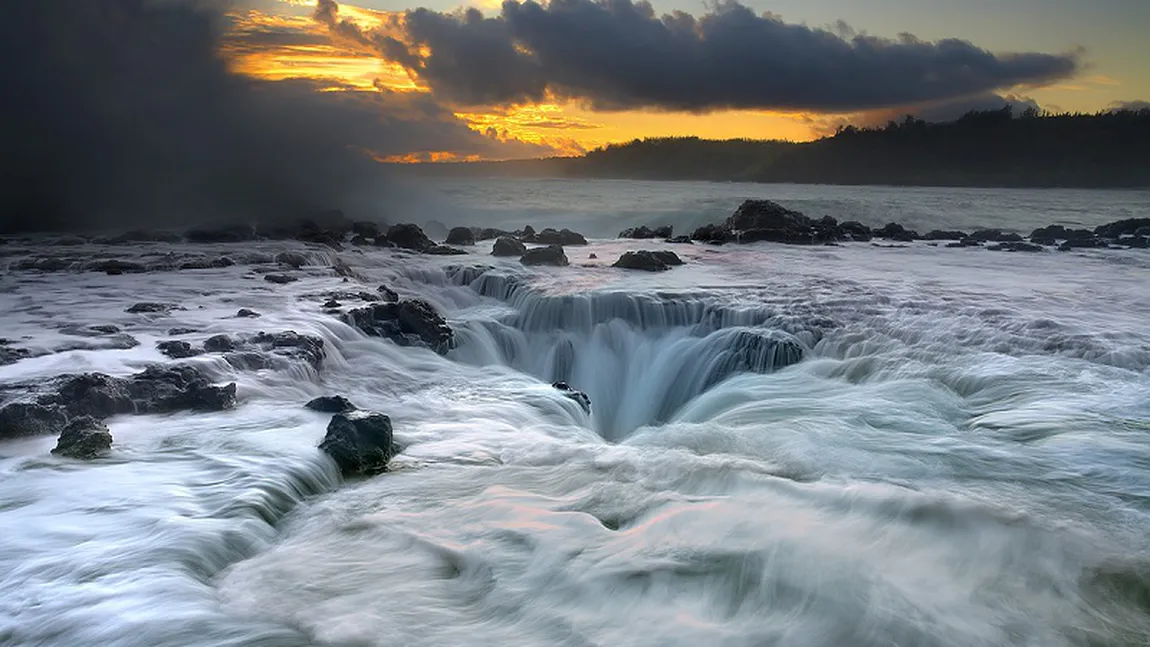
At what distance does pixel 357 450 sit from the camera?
5926 mm

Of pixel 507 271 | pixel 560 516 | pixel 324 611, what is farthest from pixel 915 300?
pixel 324 611

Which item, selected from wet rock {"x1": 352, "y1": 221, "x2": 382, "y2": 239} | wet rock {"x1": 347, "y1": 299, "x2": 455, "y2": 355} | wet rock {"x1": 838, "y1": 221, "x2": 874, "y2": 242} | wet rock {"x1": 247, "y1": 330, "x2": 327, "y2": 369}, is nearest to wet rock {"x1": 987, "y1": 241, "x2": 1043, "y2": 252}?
wet rock {"x1": 838, "y1": 221, "x2": 874, "y2": 242}

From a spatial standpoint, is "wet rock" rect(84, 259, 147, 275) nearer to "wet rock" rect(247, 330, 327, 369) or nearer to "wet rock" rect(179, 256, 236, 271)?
"wet rock" rect(179, 256, 236, 271)

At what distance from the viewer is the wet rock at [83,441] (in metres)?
5.50

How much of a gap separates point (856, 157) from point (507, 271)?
3652 inches

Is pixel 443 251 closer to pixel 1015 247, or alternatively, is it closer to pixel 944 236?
pixel 1015 247

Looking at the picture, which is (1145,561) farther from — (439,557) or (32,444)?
(32,444)

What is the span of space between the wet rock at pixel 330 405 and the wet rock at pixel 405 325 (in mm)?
2804

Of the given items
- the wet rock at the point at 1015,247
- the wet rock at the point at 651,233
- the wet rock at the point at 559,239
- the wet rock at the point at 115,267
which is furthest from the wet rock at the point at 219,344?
the wet rock at the point at 1015,247

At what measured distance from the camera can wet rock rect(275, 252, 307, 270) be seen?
15312mm

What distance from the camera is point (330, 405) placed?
279 inches

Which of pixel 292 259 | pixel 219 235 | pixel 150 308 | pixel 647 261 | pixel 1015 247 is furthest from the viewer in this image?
pixel 1015 247

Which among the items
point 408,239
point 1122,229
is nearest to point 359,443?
point 408,239

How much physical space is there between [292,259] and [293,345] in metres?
7.57
